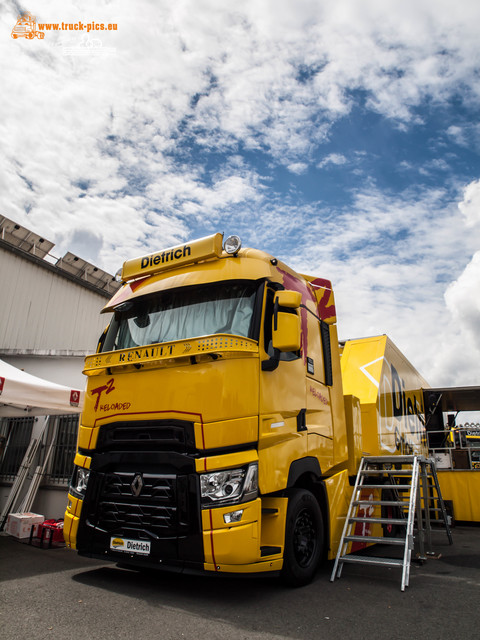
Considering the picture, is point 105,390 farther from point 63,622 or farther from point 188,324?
point 63,622

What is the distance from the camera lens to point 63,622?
3.38m

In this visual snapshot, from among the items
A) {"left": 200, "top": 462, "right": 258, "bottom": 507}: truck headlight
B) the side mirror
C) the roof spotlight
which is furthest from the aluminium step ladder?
the roof spotlight

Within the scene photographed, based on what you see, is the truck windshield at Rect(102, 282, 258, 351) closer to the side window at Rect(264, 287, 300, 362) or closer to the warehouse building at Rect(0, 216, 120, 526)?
the side window at Rect(264, 287, 300, 362)

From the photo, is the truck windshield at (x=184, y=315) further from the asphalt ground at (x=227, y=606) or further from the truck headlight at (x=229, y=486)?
the asphalt ground at (x=227, y=606)

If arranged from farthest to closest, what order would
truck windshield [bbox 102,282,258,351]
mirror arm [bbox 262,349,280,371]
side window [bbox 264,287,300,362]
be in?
truck windshield [bbox 102,282,258,351], side window [bbox 264,287,300,362], mirror arm [bbox 262,349,280,371]

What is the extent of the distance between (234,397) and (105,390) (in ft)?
4.88

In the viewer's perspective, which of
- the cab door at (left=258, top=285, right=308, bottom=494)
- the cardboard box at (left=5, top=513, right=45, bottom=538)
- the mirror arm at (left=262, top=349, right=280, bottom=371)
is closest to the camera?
the cab door at (left=258, top=285, right=308, bottom=494)

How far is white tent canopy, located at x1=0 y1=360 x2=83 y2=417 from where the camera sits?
669cm

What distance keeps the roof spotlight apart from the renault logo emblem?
2.38m


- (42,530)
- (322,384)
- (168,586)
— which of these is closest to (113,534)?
(168,586)

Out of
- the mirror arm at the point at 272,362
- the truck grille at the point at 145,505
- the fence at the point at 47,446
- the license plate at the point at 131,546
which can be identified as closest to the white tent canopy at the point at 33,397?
the fence at the point at 47,446

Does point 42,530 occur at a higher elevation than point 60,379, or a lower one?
lower

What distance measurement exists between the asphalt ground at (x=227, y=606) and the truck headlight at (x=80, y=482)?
0.85m

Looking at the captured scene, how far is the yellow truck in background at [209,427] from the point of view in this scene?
3.81 m
